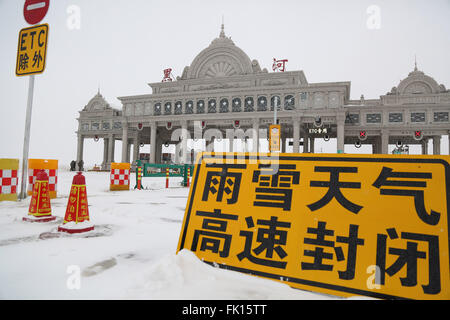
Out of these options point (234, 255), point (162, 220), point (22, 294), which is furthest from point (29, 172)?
point (234, 255)

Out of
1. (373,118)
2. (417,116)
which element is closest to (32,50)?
(373,118)

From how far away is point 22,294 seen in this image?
65.8 inches

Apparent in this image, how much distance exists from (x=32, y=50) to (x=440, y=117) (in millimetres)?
29797

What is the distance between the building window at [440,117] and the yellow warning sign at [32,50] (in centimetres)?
A: 2926

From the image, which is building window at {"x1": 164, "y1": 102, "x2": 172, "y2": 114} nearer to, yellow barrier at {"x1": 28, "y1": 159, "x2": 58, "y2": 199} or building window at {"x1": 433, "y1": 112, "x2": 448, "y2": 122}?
yellow barrier at {"x1": 28, "y1": 159, "x2": 58, "y2": 199}

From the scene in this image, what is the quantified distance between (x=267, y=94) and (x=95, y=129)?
81.3 feet

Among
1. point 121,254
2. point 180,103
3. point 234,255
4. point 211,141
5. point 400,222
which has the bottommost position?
point 121,254

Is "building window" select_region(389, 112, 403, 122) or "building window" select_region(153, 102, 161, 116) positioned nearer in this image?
"building window" select_region(389, 112, 403, 122)

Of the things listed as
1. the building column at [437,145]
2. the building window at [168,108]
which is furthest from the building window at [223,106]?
the building column at [437,145]

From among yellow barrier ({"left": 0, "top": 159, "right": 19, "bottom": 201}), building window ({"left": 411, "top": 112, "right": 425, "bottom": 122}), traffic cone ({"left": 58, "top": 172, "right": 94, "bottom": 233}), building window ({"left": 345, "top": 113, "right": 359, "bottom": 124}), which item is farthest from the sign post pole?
building window ({"left": 411, "top": 112, "right": 425, "bottom": 122})

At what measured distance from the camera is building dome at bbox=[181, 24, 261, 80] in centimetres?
2783

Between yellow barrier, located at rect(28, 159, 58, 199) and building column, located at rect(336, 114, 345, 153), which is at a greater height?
building column, located at rect(336, 114, 345, 153)

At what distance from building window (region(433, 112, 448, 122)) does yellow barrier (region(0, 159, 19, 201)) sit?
98.7 feet
